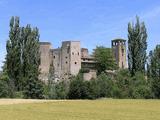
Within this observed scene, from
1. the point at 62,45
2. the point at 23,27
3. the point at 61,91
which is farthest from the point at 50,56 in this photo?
the point at 23,27

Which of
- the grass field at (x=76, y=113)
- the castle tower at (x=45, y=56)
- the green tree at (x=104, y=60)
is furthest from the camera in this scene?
the green tree at (x=104, y=60)

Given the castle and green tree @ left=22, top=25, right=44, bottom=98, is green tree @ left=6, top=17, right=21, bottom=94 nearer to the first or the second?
green tree @ left=22, top=25, right=44, bottom=98

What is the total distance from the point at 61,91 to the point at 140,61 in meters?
25.1

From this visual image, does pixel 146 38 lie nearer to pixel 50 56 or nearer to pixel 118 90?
pixel 118 90

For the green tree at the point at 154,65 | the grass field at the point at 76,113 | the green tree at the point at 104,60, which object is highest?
the green tree at the point at 104,60

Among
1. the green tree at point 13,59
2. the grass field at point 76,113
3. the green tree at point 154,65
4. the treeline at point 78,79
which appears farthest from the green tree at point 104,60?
the grass field at point 76,113

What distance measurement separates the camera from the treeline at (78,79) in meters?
62.5

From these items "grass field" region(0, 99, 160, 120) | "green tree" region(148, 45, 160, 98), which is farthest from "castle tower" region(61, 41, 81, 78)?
"grass field" region(0, 99, 160, 120)

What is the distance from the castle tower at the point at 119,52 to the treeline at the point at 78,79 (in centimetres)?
6981

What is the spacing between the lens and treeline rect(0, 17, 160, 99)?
62469 millimetres

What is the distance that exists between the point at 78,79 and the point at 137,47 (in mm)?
16057

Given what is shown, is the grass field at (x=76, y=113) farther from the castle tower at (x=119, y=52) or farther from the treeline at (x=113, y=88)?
the castle tower at (x=119, y=52)

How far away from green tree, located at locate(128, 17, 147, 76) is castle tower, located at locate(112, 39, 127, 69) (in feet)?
270

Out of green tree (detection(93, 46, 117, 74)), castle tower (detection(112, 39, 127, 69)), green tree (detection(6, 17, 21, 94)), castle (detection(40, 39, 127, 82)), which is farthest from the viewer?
castle tower (detection(112, 39, 127, 69))
